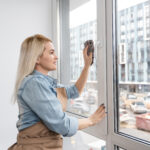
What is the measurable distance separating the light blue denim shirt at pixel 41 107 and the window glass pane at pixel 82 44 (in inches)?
17.7

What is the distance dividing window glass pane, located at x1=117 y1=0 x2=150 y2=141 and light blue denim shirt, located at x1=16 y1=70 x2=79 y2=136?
0.37m

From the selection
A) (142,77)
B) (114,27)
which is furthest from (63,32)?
(142,77)

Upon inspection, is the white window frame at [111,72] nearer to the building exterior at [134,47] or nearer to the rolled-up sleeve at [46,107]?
the building exterior at [134,47]

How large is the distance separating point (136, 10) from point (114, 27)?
162mm

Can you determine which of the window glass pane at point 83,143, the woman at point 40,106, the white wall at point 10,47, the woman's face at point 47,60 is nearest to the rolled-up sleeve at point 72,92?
the woman at point 40,106

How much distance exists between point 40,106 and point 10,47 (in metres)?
1.01

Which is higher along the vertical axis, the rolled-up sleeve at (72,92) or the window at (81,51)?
the window at (81,51)

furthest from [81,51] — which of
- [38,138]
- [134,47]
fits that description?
[38,138]

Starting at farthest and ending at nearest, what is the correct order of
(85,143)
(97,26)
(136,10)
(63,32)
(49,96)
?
1. (63,32)
2. (85,143)
3. (97,26)
4. (136,10)
5. (49,96)

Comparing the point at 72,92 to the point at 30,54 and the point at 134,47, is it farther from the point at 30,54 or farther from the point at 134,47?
the point at 134,47

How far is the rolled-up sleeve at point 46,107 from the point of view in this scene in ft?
3.08

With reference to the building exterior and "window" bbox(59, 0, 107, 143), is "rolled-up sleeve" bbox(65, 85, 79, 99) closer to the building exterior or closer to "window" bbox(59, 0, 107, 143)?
"window" bbox(59, 0, 107, 143)

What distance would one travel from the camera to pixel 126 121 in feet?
3.84

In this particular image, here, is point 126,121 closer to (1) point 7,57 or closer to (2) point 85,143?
(2) point 85,143
